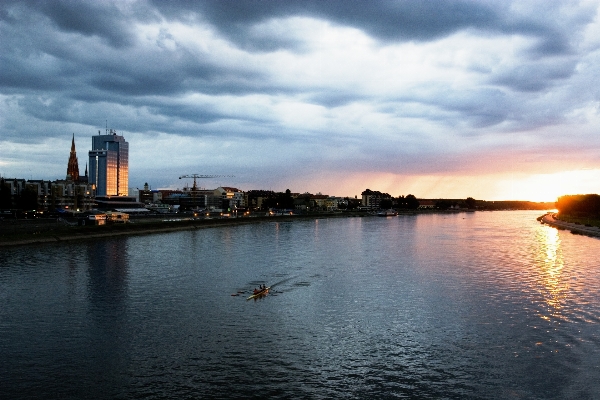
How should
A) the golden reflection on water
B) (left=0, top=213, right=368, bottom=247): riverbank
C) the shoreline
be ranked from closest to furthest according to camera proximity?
the golden reflection on water, the shoreline, (left=0, top=213, right=368, bottom=247): riverbank

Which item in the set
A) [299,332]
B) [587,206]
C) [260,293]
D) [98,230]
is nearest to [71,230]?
[98,230]

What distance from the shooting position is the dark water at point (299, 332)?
18469mm

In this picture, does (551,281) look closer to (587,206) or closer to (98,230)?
(98,230)

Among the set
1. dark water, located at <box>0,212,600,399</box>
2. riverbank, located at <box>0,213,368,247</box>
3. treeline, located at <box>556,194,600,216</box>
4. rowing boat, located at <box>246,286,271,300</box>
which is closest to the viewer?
dark water, located at <box>0,212,600,399</box>

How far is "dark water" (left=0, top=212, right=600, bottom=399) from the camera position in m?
18.5

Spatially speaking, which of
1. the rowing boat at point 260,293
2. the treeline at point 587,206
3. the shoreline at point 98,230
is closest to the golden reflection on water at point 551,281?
the rowing boat at point 260,293

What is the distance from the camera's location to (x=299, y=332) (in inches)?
1005

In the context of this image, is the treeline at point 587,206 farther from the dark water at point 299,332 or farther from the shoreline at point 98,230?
the dark water at point 299,332

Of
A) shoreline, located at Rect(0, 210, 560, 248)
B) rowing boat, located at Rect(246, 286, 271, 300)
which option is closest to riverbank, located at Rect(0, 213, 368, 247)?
shoreline, located at Rect(0, 210, 560, 248)

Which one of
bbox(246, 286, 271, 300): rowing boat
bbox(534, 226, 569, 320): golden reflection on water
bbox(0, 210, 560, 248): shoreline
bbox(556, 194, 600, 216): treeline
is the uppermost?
bbox(556, 194, 600, 216): treeline

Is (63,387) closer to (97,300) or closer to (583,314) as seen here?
(97,300)

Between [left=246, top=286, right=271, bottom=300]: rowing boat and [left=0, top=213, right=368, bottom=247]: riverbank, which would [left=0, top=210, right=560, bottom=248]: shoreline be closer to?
[left=0, top=213, right=368, bottom=247]: riverbank

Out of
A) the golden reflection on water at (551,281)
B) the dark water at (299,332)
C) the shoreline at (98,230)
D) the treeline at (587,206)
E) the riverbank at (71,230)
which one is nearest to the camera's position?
the dark water at (299,332)

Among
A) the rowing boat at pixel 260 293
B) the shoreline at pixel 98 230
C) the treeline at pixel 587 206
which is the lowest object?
the rowing boat at pixel 260 293
